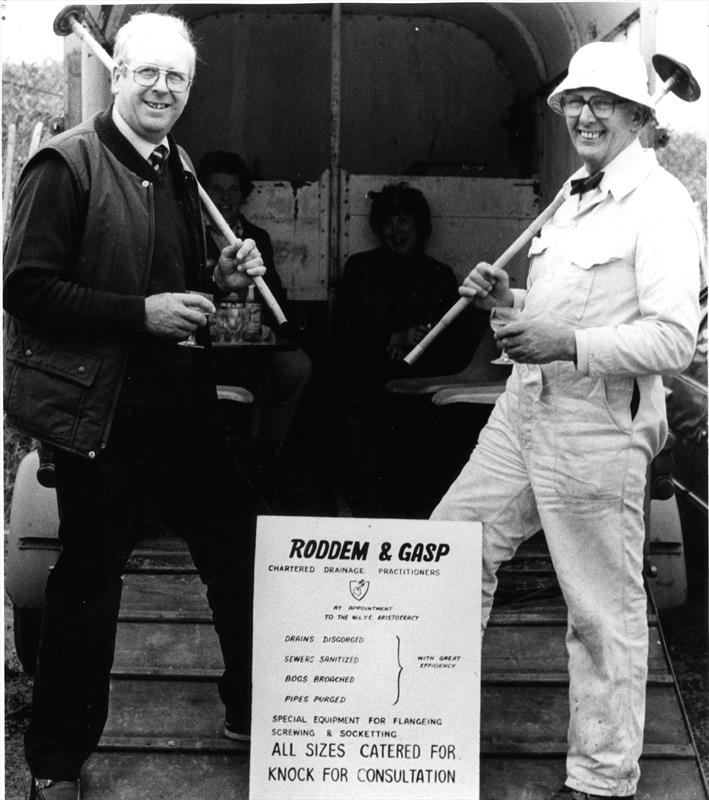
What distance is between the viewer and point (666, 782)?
288cm

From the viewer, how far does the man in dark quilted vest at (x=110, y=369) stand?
2564 mm

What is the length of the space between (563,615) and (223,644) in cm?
116

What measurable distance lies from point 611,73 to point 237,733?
2.03 m

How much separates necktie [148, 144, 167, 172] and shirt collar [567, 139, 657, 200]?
1.13 meters

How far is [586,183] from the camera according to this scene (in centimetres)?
274

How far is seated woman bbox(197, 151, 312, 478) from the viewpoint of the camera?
4.72 meters

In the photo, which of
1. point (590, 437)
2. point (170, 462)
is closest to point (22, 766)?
point (170, 462)

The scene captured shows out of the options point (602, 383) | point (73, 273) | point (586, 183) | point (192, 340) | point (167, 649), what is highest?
point (586, 183)

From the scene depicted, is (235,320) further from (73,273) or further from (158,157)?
(73,273)

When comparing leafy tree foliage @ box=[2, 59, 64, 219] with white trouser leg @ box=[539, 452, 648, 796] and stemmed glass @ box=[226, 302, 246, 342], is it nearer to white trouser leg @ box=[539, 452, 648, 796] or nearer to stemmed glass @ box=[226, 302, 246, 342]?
stemmed glass @ box=[226, 302, 246, 342]

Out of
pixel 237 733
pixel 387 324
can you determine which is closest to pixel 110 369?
pixel 237 733

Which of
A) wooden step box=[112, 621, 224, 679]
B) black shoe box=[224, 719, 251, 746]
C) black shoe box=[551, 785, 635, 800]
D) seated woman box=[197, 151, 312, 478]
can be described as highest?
seated woman box=[197, 151, 312, 478]

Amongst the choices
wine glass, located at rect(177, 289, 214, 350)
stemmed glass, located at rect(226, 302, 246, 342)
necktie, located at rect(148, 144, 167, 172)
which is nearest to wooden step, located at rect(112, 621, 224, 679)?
wine glass, located at rect(177, 289, 214, 350)

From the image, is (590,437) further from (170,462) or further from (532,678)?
(170,462)
